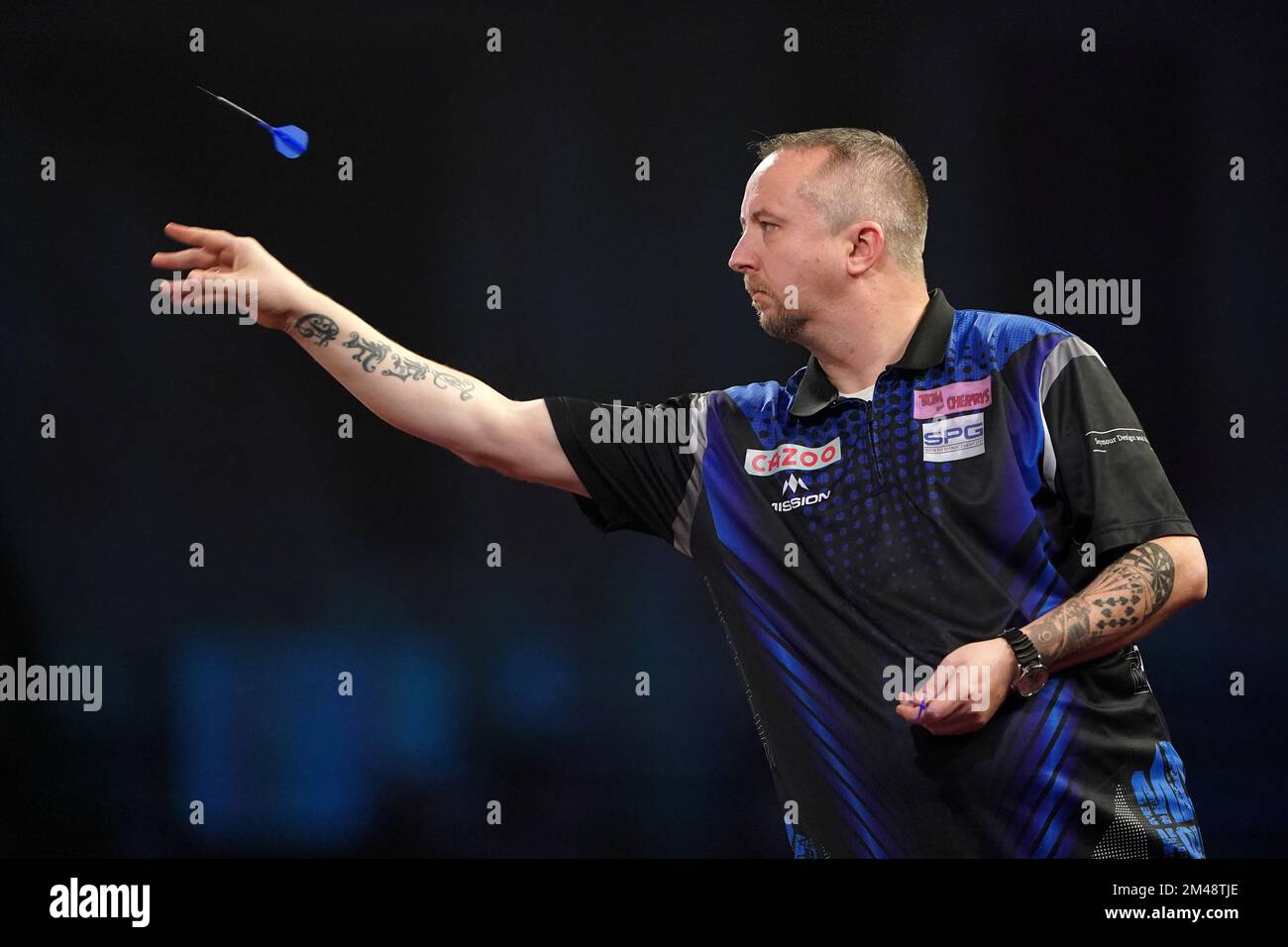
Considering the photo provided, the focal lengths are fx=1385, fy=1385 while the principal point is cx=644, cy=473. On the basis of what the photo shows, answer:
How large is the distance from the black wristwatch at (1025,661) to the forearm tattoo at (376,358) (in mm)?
1292

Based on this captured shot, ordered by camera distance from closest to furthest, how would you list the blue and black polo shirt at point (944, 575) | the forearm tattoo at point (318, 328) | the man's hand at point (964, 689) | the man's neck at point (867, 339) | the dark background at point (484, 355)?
the man's hand at point (964, 689) < the blue and black polo shirt at point (944, 575) < the forearm tattoo at point (318, 328) < the man's neck at point (867, 339) < the dark background at point (484, 355)

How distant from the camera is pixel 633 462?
10.6 ft

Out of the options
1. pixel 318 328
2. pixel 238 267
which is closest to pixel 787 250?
pixel 318 328

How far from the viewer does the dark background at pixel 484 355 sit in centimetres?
404

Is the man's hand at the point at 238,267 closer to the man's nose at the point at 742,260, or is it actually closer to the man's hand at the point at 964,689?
the man's nose at the point at 742,260

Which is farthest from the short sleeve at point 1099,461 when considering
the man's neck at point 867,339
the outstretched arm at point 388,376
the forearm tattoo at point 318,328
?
the forearm tattoo at point 318,328

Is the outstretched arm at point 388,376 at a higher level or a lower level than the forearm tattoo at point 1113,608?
higher

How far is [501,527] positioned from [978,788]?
1.78 metres

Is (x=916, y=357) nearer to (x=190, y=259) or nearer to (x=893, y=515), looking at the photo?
(x=893, y=515)

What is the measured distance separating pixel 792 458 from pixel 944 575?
0.43 metres

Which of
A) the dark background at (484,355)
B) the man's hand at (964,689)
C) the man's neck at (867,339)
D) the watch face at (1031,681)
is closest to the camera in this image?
the man's hand at (964,689)

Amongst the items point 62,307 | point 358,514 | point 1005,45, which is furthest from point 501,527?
point 1005,45

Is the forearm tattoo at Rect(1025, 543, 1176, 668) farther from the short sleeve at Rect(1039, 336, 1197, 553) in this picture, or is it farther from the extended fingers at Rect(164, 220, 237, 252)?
the extended fingers at Rect(164, 220, 237, 252)

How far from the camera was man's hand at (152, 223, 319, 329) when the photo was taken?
9.60 feet
